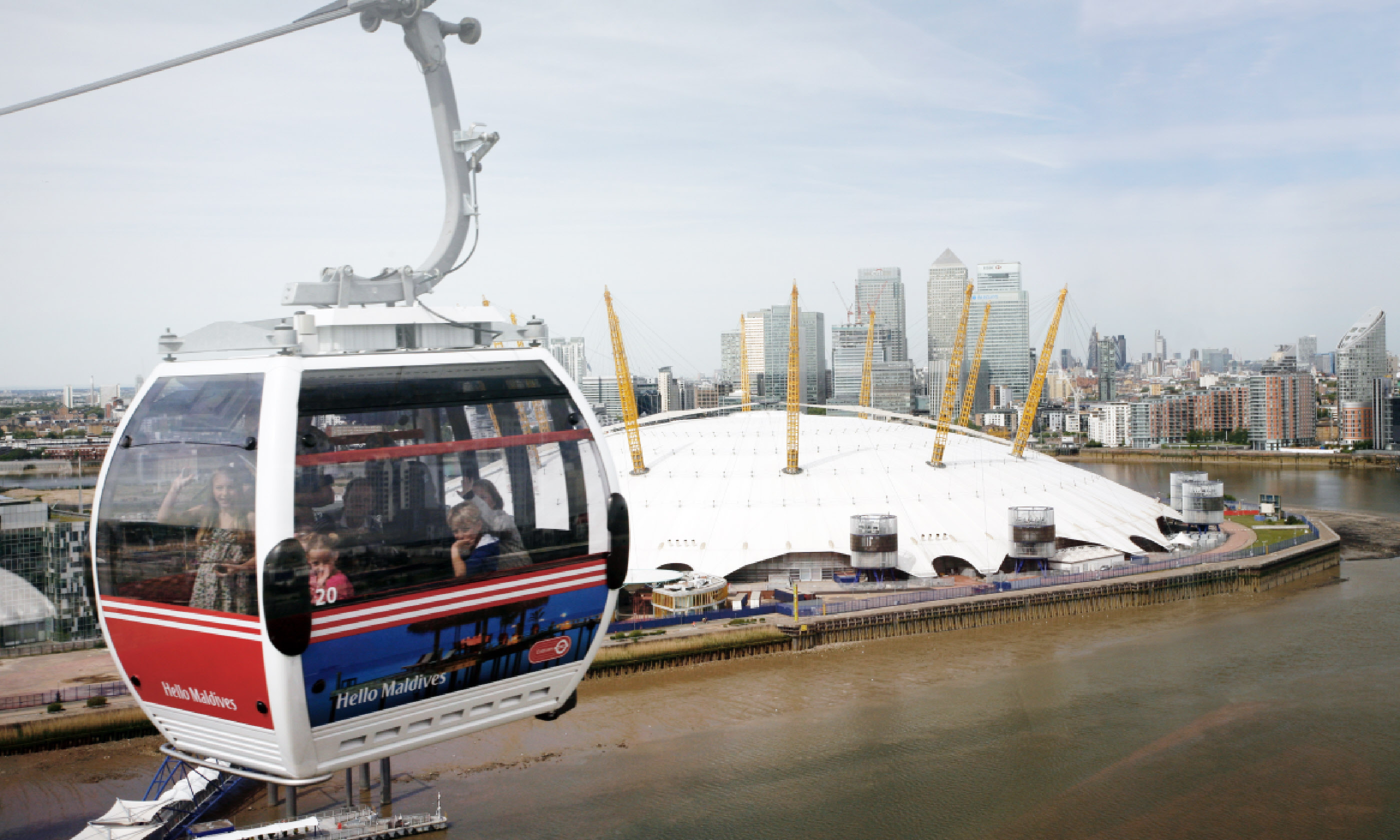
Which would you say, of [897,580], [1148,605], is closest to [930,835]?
[897,580]

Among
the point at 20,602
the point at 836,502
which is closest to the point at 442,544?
the point at 20,602

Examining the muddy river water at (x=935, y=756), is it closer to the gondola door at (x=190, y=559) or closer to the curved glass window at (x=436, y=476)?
the curved glass window at (x=436, y=476)

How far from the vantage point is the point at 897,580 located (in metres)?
18.5

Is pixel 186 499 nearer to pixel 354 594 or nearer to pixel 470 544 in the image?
pixel 354 594

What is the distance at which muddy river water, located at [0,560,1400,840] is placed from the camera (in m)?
9.26

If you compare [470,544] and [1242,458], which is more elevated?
[470,544]

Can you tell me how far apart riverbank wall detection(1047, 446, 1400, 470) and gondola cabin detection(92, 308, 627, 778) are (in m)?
50.0

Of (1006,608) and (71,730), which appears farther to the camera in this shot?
(1006,608)

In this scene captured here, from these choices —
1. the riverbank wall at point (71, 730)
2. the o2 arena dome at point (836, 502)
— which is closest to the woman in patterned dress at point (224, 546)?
the riverbank wall at point (71, 730)

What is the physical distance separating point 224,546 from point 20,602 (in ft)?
51.3

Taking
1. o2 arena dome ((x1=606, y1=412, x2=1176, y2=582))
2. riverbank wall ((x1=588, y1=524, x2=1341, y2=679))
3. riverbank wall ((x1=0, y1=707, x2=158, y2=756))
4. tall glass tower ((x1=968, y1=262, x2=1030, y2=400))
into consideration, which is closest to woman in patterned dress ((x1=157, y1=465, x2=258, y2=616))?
riverbank wall ((x1=0, y1=707, x2=158, y2=756))

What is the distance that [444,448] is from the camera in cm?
282

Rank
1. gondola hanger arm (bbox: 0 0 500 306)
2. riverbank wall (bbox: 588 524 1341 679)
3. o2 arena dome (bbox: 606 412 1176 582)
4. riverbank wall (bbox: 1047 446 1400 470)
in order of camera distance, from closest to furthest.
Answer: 1. gondola hanger arm (bbox: 0 0 500 306)
2. riverbank wall (bbox: 588 524 1341 679)
3. o2 arena dome (bbox: 606 412 1176 582)
4. riverbank wall (bbox: 1047 446 1400 470)

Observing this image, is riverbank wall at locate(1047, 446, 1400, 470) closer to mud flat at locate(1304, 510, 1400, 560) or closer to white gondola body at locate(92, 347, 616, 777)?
mud flat at locate(1304, 510, 1400, 560)
